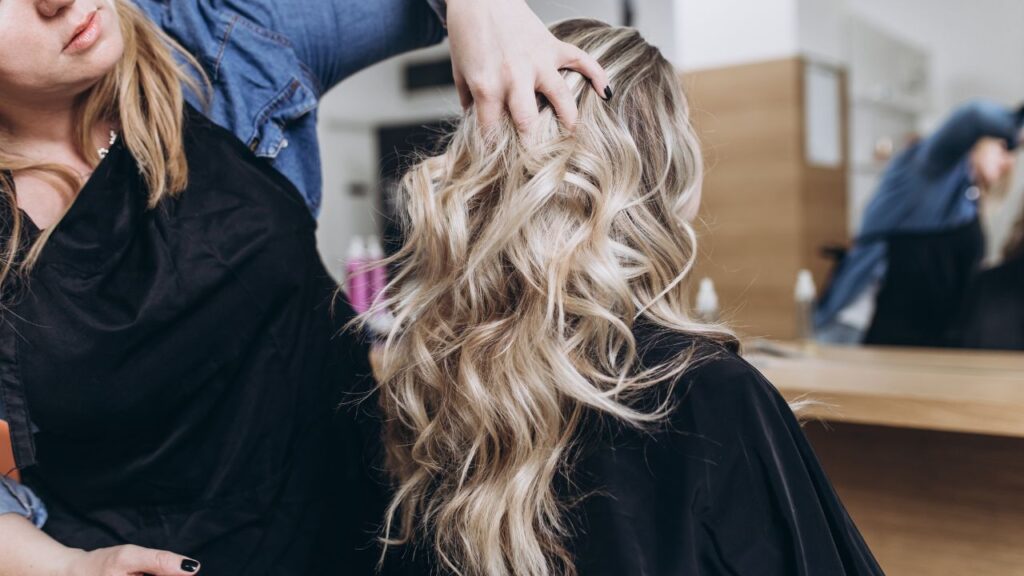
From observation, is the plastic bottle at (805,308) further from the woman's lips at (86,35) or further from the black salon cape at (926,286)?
the woman's lips at (86,35)

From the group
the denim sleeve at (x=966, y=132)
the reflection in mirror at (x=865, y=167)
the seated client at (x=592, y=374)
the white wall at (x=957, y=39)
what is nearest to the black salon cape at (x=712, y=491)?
the seated client at (x=592, y=374)

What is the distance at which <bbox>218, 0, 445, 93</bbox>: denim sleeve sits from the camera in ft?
3.18

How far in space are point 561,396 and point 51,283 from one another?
549mm

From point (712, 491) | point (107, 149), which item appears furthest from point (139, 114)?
point (712, 491)

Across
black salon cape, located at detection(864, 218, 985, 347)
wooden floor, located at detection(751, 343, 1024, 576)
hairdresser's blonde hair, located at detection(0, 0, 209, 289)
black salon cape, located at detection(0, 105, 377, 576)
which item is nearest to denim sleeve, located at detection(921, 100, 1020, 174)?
black salon cape, located at detection(864, 218, 985, 347)

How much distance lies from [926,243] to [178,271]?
208cm

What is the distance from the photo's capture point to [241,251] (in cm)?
88

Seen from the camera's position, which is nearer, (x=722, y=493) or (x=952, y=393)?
(x=722, y=493)

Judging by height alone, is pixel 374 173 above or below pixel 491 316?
below

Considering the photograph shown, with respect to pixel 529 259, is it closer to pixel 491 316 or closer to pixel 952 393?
pixel 491 316

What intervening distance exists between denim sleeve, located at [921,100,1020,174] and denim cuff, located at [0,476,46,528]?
2.34 metres

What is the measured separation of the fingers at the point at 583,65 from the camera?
2.68ft

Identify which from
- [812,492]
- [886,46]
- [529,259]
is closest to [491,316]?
[529,259]

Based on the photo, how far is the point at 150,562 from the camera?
785mm
